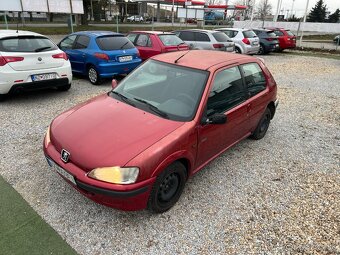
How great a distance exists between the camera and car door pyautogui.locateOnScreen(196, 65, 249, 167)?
11.0 feet

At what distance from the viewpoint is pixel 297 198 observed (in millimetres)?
3553

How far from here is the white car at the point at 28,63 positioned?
578cm

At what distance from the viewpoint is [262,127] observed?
514cm

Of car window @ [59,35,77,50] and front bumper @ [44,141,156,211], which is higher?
car window @ [59,35,77,50]

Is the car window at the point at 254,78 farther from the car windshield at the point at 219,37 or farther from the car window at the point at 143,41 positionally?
the car windshield at the point at 219,37

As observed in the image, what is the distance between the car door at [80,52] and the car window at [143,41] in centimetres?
221

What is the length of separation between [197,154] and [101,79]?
226 inches

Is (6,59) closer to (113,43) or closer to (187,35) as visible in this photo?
(113,43)

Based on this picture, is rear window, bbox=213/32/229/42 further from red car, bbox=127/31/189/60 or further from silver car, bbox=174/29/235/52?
red car, bbox=127/31/189/60

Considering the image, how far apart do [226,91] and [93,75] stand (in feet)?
18.6

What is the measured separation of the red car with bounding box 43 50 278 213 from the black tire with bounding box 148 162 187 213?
0.04 ft

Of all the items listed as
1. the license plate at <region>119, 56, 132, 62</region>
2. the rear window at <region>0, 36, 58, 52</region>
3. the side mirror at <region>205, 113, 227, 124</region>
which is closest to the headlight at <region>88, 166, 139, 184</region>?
the side mirror at <region>205, 113, 227, 124</region>

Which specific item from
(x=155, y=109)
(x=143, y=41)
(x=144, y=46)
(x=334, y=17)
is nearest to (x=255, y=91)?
(x=155, y=109)

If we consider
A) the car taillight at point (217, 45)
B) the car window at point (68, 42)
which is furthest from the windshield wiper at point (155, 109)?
the car taillight at point (217, 45)
